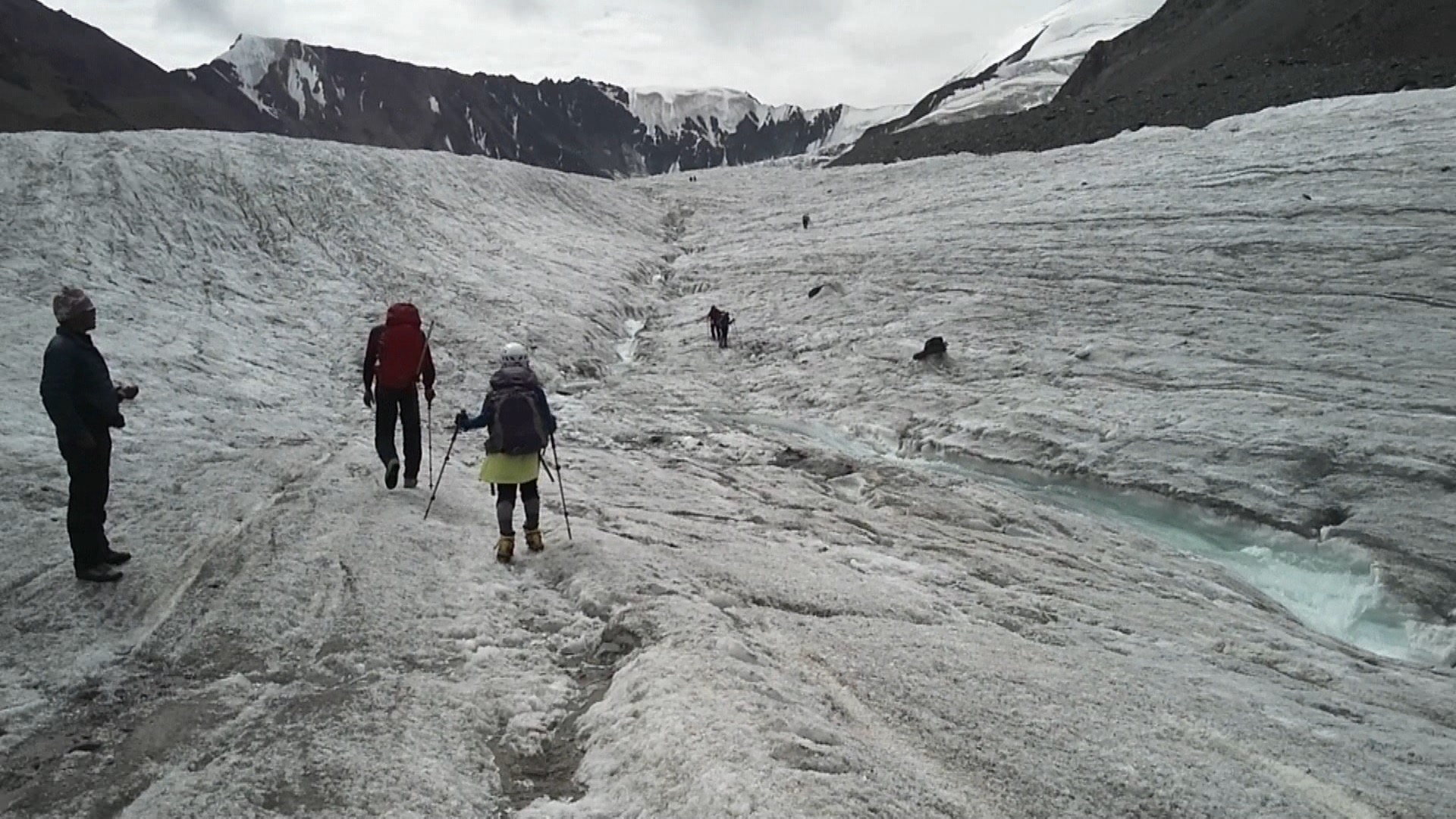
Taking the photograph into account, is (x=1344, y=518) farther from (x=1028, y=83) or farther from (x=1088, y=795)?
(x=1028, y=83)

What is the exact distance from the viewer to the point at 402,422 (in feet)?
29.1

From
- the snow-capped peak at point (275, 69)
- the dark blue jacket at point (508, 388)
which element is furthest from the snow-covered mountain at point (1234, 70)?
the snow-capped peak at point (275, 69)

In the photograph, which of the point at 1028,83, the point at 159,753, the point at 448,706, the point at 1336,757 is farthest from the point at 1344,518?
the point at 1028,83

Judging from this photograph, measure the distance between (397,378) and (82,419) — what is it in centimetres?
284

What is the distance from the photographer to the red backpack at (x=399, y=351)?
868 cm

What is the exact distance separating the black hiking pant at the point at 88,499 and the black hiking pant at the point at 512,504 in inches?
116

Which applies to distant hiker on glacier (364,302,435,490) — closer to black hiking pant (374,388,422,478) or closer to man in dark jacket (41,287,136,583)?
black hiking pant (374,388,422,478)

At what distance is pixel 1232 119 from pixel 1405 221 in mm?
12026

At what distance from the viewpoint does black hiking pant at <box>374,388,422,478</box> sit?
8844 mm

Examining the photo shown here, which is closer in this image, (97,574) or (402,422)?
(97,574)

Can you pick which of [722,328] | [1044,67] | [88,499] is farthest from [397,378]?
[1044,67]

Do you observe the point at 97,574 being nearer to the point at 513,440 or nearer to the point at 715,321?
the point at 513,440

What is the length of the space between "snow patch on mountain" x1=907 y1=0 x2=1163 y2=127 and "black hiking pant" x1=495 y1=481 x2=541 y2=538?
250 feet

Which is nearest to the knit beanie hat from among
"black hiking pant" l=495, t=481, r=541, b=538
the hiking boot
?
the hiking boot
